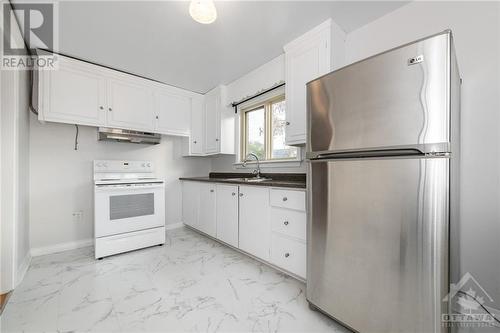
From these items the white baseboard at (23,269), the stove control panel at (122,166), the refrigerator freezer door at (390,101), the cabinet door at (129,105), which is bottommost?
the white baseboard at (23,269)

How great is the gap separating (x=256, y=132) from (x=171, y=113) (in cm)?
131

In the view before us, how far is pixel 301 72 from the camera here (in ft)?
6.55

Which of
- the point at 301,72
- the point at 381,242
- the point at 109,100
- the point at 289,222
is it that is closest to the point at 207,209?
the point at 289,222

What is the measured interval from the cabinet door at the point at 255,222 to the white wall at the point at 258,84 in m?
0.62

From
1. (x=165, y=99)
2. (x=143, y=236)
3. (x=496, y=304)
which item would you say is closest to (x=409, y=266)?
(x=496, y=304)

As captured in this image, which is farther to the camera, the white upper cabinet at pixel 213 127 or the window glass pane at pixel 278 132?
the white upper cabinet at pixel 213 127

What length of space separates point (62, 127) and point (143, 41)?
1.52 metres

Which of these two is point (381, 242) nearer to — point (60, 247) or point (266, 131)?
point (266, 131)

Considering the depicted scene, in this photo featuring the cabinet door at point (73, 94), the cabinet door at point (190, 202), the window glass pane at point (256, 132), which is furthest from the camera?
the cabinet door at point (190, 202)

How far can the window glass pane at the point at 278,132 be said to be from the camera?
2697 millimetres

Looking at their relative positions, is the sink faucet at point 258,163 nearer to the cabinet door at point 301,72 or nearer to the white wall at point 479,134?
the cabinet door at point 301,72

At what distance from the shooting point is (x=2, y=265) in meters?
1.60
